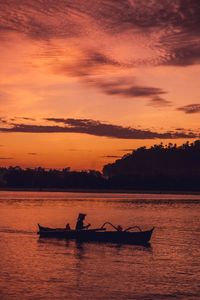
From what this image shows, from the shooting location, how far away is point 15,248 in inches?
2318

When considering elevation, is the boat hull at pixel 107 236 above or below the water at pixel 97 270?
above

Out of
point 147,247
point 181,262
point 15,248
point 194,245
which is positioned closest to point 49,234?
point 15,248

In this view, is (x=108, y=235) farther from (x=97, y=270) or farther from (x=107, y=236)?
(x=97, y=270)

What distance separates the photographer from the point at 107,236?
196 feet

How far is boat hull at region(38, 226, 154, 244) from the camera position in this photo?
2302 inches

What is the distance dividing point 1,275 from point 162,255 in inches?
729

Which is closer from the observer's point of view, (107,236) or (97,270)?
(97,270)

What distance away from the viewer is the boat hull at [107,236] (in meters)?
58.5

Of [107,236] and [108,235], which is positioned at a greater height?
[108,235]

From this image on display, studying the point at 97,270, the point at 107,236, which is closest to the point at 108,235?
the point at 107,236

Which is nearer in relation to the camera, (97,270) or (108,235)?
Result: (97,270)

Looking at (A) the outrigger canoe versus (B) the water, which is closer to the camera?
(B) the water

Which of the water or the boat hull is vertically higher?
the boat hull

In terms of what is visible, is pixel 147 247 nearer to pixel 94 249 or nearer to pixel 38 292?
pixel 94 249
